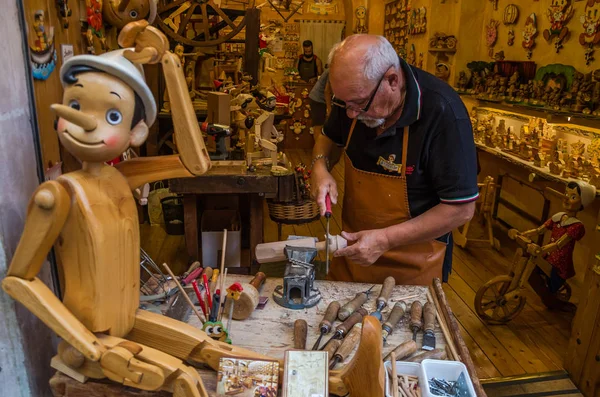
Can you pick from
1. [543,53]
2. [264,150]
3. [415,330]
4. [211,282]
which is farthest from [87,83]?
[543,53]

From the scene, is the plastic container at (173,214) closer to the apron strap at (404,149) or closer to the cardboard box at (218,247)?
the cardboard box at (218,247)

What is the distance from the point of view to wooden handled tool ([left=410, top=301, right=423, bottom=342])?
1.51 meters

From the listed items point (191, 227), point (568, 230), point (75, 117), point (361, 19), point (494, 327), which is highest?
point (361, 19)

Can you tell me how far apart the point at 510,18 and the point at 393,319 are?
472 cm

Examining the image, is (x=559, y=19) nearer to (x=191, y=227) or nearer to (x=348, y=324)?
(x=191, y=227)

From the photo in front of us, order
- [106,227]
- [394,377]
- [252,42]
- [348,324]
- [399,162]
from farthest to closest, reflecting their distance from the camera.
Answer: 1. [252,42]
2. [399,162]
3. [348,324]
4. [394,377]
5. [106,227]


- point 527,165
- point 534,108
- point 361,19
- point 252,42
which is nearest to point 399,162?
point 527,165

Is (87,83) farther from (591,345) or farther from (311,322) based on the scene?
(591,345)

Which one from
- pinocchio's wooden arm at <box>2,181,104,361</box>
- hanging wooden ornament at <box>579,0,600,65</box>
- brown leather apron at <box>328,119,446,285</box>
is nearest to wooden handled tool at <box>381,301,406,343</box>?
brown leather apron at <box>328,119,446,285</box>

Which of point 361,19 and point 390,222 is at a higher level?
point 361,19

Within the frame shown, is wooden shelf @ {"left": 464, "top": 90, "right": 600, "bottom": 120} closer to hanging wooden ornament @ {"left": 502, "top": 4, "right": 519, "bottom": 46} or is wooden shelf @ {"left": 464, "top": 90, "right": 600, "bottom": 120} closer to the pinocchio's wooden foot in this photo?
hanging wooden ornament @ {"left": 502, "top": 4, "right": 519, "bottom": 46}

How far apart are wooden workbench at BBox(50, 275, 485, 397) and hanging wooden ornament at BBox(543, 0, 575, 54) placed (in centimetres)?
361

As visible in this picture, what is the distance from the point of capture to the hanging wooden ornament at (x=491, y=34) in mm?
5525

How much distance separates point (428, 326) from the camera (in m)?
1.51
